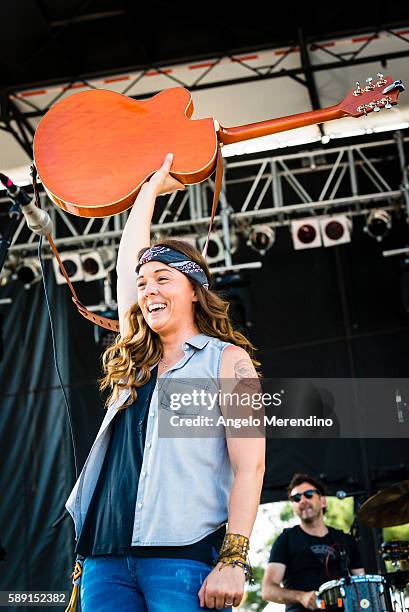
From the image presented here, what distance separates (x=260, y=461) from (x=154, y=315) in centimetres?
50

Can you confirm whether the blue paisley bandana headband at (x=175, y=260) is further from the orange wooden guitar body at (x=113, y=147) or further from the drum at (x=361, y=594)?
the drum at (x=361, y=594)

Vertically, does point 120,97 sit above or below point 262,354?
below

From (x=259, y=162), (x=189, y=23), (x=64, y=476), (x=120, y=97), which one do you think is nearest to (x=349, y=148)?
(x=259, y=162)

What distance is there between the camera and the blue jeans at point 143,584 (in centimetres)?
182

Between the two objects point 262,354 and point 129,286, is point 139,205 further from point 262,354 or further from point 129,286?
point 262,354

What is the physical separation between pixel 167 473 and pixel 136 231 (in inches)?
34.3

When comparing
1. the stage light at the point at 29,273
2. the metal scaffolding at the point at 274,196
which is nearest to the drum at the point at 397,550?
the metal scaffolding at the point at 274,196

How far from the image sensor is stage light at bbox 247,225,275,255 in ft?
24.6

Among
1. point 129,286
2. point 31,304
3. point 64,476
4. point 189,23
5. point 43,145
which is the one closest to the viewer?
point 129,286

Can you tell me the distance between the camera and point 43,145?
2.74 m

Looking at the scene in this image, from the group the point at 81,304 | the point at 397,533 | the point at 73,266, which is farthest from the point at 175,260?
the point at 397,533

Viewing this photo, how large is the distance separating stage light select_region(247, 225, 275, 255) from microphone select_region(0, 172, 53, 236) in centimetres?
494

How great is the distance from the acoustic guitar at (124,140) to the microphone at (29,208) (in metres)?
0.08

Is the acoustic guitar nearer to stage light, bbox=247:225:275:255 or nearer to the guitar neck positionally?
the guitar neck
